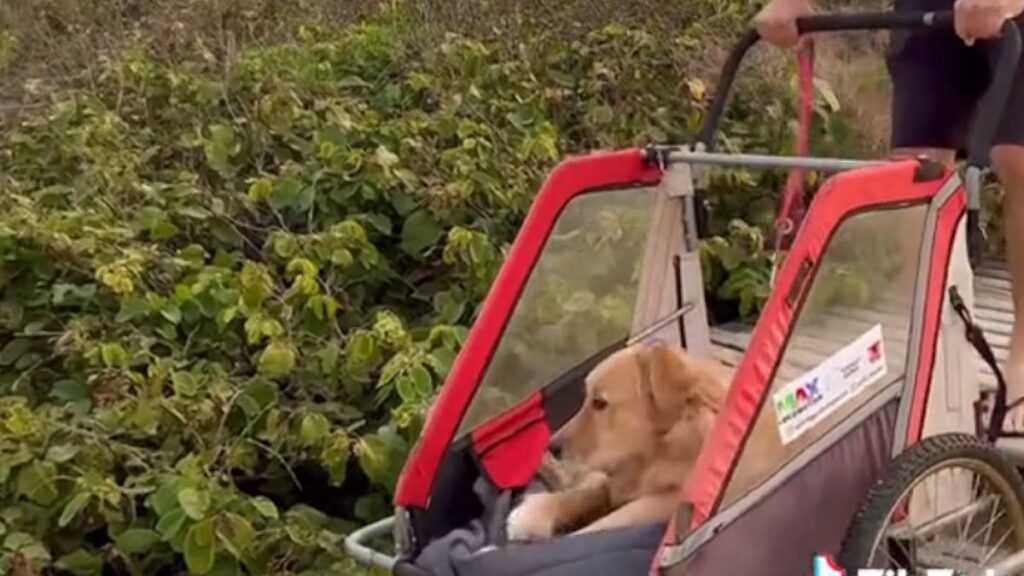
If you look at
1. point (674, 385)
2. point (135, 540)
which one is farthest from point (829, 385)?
point (135, 540)

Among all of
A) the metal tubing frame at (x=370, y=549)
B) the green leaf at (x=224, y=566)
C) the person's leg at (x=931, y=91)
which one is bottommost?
the green leaf at (x=224, y=566)

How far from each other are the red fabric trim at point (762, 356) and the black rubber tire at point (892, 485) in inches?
9.7

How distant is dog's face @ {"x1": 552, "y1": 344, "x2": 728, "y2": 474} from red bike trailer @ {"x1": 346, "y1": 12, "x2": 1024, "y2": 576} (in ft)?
0.40

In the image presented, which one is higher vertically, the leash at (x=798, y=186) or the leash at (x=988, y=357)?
the leash at (x=798, y=186)

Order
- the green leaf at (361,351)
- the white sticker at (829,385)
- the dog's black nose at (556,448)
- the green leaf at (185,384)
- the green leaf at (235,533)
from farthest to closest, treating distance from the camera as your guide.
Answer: the green leaf at (361,351)
the green leaf at (185,384)
the green leaf at (235,533)
the dog's black nose at (556,448)
the white sticker at (829,385)

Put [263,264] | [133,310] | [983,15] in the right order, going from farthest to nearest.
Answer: [263,264] → [133,310] → [983,15]

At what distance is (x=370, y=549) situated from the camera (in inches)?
99.3

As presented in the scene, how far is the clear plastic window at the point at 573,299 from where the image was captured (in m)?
2.63

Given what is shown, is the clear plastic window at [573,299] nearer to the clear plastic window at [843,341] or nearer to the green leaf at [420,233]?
the clear plastic window at [843,341]

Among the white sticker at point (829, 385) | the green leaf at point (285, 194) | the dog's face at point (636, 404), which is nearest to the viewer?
the white sticker at point (829, 385)

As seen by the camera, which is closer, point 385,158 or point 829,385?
point 829,385

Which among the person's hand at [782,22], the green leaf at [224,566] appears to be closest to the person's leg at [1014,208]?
the person's hand at [782,22]

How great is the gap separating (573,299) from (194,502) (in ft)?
2.59

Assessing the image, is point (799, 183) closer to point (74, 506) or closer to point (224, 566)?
point (224, 566)
